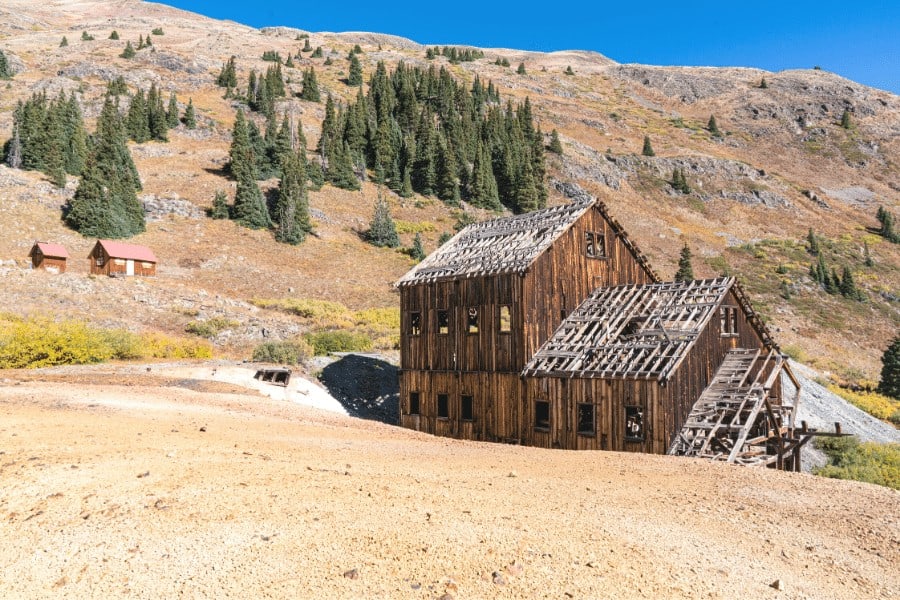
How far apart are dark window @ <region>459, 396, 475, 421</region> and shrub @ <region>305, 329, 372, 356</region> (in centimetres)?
1389

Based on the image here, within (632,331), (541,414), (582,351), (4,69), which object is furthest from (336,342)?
(4,69)

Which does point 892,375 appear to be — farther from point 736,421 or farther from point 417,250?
point 417,250

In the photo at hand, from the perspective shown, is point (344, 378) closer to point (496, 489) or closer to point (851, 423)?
point (496, 489)

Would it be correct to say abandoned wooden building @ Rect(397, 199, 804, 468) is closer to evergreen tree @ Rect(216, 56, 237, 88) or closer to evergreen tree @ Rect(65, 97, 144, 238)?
evergreen tree @ Rect(65, 97, 144, 238)

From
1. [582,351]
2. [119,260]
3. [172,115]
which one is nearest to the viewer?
[582,351]

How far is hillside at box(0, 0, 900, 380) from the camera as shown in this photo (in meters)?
51.4

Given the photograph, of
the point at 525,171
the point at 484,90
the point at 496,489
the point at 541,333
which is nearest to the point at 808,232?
the point at 525,171

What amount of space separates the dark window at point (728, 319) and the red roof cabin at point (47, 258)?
47.7m

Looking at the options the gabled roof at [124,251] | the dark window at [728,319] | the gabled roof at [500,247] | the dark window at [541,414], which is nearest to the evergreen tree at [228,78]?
the gabled roof at [124,251]

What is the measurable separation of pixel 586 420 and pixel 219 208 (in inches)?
2221

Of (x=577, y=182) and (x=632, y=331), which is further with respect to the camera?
(x=577, y=182)

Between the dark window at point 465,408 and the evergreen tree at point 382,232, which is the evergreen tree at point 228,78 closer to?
the evergreen tree at point 382,232

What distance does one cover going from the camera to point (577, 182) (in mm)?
98438

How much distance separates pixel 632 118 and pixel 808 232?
60.7 metres
